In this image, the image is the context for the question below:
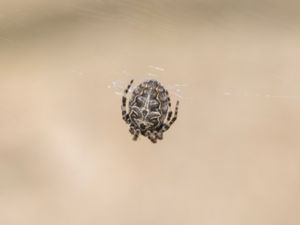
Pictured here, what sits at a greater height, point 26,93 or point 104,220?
point 26,93

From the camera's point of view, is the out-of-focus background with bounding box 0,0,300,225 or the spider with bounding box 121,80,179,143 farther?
the out-of-focus background with bounding box 0,0,300,225

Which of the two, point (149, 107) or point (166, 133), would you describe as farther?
point (166, 133)

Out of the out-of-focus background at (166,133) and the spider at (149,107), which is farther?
the out-of-focus background at (166,133)
